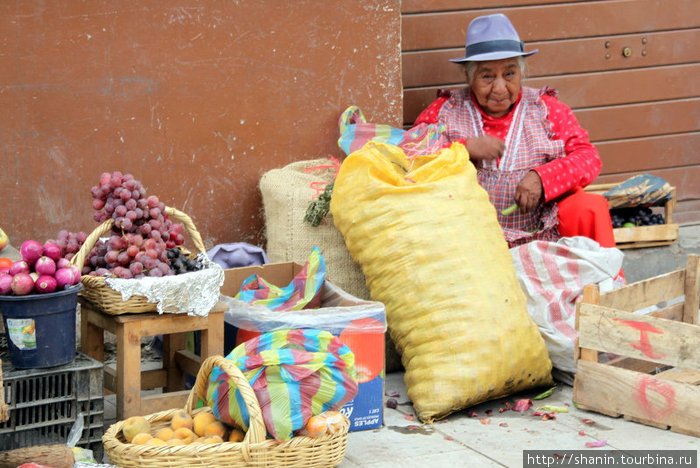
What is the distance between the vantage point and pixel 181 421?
3072mm

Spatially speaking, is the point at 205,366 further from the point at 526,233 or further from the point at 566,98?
the point at 566,98

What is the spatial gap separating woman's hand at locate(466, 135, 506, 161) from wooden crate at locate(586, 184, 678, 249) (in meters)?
1.06

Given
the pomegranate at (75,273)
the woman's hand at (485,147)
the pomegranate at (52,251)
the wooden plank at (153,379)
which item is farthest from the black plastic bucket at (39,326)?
the woman's hand at (485,147)

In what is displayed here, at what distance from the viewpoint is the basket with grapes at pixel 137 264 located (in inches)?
126

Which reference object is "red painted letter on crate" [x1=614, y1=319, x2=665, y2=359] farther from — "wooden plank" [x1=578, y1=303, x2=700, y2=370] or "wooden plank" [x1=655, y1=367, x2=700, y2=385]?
"wooden plank" [x1=655, y1=367, x2=700, y2=385]

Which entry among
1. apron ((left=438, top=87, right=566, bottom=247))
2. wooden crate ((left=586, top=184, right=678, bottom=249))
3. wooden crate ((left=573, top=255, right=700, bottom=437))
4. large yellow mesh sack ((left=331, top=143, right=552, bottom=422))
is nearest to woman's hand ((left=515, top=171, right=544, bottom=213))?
apron ((left=438, top=87, right=566, bottom=247))

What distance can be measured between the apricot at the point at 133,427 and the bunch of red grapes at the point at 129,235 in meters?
0.50

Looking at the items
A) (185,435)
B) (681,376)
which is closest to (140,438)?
(185,435)

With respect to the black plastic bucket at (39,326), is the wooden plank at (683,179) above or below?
above

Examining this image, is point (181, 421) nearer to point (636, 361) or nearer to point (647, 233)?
point (636, 361)

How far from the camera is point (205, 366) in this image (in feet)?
10.2

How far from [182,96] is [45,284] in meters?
1.55

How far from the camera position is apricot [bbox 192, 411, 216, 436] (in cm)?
305

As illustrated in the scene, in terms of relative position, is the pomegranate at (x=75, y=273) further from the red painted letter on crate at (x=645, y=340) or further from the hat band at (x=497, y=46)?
the hat band at (x=497, y=46)
